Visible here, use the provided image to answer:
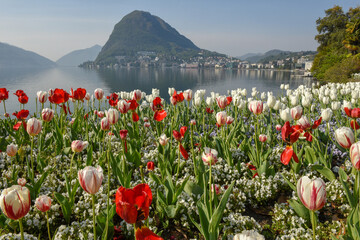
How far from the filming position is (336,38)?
54625 mm

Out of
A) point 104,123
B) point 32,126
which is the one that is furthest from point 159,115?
point 32,126

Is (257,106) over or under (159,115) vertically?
over

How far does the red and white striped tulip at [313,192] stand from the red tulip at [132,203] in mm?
992

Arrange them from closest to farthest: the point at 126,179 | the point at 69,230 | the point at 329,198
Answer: the point at 69,230 → the point at 126,179 → the point at 329,198

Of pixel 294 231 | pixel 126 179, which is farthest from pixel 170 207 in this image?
pixel 294 231

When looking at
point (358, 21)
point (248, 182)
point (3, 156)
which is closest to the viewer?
point (248, 182)

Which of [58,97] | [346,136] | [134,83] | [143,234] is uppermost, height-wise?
[58,97]

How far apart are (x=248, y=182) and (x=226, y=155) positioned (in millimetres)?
775

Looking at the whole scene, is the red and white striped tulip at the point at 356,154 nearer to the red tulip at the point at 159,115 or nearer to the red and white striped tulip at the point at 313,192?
the red and white striped tulip at the point at 313,192

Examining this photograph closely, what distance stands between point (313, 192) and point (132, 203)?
112cm

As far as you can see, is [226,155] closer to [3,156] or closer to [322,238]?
[322,238]

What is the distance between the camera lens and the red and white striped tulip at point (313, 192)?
64.4 inches

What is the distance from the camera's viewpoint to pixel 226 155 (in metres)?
4.59

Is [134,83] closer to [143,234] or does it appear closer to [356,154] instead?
[356,154]
